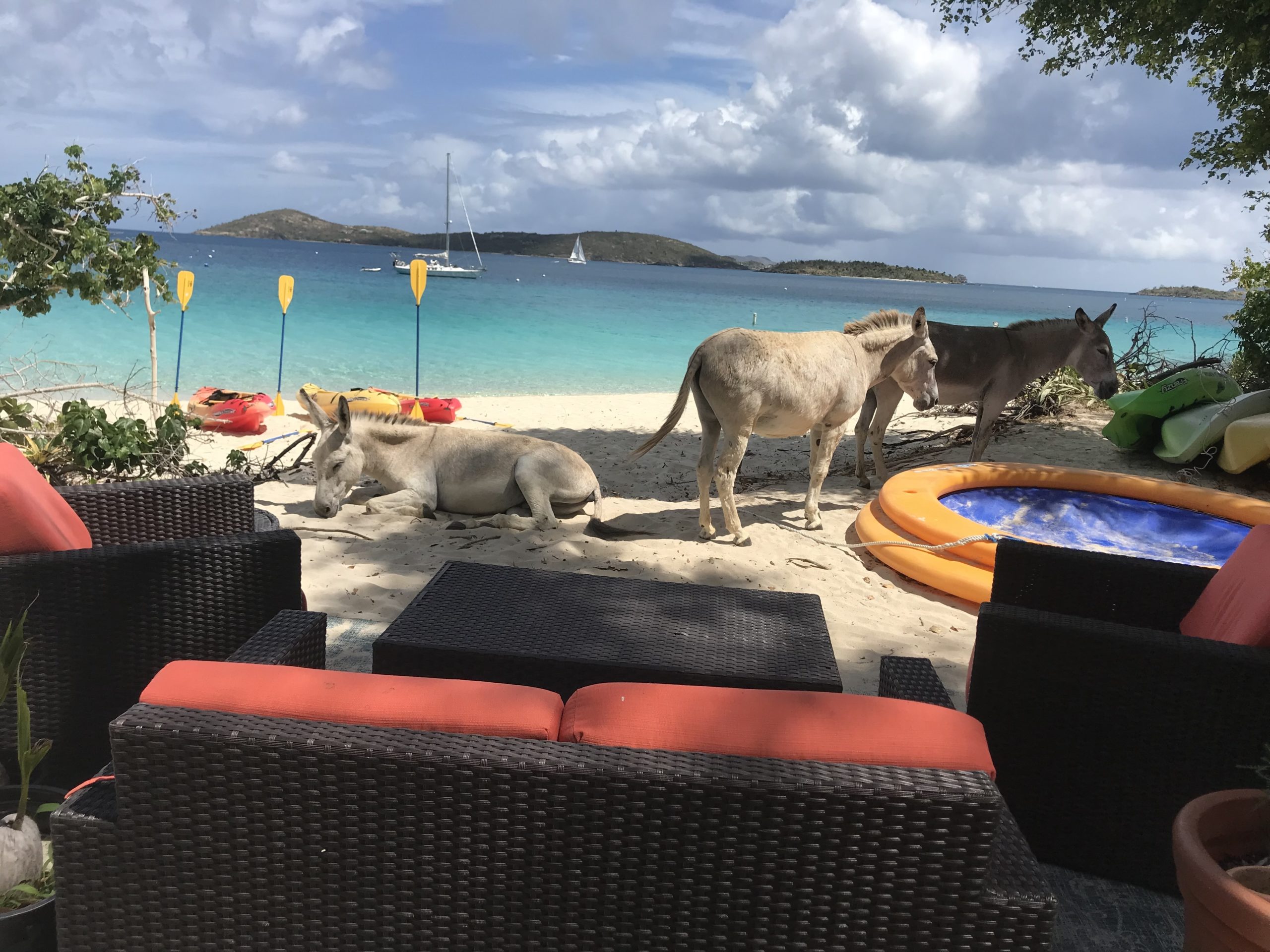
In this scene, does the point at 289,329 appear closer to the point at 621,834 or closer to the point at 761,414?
the point at 761,414

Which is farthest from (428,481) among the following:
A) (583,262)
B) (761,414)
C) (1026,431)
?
(583,262)

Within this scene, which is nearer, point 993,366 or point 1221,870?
point 1221,870

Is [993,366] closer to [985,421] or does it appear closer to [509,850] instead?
[985,421]

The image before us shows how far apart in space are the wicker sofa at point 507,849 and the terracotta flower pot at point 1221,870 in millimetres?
589

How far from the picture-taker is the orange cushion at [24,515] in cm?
282

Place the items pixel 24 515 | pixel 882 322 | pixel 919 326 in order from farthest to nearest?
pixel 882 322 → pixel 919 326 → pixel 24 515

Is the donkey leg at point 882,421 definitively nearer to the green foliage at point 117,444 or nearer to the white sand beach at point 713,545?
the white sand beach at point 713,545

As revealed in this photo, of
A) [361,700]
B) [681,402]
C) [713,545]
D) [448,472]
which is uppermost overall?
[681,402]

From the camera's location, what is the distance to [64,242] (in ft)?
19.3

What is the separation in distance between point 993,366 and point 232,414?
8.26 meters

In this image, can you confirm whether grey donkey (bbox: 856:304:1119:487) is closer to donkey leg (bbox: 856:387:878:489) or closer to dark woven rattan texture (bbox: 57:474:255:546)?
donkey leg (bbox: 856:387:878:489)

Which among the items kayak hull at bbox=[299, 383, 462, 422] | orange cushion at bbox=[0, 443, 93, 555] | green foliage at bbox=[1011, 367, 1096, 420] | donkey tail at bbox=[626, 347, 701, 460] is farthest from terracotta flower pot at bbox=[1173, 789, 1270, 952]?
green foliage at bbox=[1011, 367, 1096, 420]

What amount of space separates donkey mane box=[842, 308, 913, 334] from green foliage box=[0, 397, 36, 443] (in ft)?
20.6

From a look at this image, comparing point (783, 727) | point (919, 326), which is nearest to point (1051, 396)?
point (919, 326)
